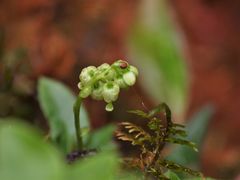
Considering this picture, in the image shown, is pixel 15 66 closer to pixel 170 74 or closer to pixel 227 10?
pixel 170 74

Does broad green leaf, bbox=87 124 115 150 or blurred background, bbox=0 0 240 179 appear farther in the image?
blurred background, bbox=0 0 240 179

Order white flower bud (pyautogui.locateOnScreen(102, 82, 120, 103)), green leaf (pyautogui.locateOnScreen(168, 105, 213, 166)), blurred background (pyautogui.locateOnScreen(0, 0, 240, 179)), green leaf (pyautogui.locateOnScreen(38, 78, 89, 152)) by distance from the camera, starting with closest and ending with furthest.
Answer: white flower bud (pyautogui.locateOnScreen(102, 82, 120, 103)) < green leaf (pyautogui.locateOnScreen(38, 78, 89, 152)) < green leaf (pyautogui.locateOnScreen(168, 105, 213, 166)) < blurred background (pyautogui.locateOnScreen(0, 0, 240, 179))

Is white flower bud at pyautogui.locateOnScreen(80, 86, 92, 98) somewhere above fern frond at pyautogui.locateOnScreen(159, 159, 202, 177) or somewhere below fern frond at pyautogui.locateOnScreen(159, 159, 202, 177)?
above

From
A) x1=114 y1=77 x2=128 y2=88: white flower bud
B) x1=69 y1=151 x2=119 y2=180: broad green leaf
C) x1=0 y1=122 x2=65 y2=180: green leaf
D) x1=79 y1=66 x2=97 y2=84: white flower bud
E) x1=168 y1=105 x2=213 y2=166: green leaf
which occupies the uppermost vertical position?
x1=79 y1=66 x2=97 y2=84: white flower bud

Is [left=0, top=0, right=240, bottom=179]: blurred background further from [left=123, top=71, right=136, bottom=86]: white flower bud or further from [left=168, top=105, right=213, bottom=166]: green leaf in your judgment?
[left=123, top=71, right=136, bottom=86]: white flower bud

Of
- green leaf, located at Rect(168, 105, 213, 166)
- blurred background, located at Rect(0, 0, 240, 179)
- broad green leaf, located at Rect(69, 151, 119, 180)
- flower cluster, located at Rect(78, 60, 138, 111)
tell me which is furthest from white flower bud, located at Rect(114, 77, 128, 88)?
blurred background, located at Rect(0, 0, 240, 179)

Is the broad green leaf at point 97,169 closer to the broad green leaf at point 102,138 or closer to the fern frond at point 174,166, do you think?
the fern frond at point 174,166

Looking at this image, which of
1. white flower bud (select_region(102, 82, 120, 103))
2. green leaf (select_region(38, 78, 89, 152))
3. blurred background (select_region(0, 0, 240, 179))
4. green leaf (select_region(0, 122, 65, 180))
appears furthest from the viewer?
blurred background (select_region(0, 0, 240, 179))

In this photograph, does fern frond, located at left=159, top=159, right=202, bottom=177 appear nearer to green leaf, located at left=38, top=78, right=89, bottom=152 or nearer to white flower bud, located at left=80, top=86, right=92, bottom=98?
white flower bud, located at left=80, top=86, right=92, bottom=98
